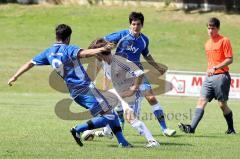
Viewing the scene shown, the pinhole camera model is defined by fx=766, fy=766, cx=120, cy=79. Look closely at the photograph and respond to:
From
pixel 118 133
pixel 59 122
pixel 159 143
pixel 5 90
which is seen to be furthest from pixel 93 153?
pixel 5 90

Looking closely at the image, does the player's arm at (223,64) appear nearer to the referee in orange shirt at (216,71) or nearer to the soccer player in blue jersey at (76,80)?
the referee in orange shirt at (216,71)

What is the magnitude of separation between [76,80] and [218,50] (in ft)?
11.6

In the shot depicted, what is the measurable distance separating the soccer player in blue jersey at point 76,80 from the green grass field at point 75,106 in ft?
1.17

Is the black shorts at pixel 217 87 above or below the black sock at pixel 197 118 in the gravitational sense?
above

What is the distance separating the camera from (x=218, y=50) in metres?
13.6

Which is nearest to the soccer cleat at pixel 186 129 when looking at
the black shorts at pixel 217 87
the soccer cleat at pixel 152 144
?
the black shorts at pixel 217 87

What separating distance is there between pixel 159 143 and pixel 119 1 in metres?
47.1

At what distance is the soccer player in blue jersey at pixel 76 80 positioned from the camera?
35.7ft

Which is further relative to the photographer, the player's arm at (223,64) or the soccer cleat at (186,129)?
the soccer cleat at (186,129)

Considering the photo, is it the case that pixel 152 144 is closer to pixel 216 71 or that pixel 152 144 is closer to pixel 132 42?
pixel 132 42

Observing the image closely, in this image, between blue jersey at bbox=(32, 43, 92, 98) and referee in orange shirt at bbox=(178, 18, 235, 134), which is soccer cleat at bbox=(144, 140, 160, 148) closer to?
blue jersey at bbox=(32, 43, 92, 98)

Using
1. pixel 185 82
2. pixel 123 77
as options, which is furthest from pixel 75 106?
pixel 123 77

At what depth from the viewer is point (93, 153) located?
34.3 ft

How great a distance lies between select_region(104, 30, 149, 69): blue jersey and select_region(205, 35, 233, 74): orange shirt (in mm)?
1293
